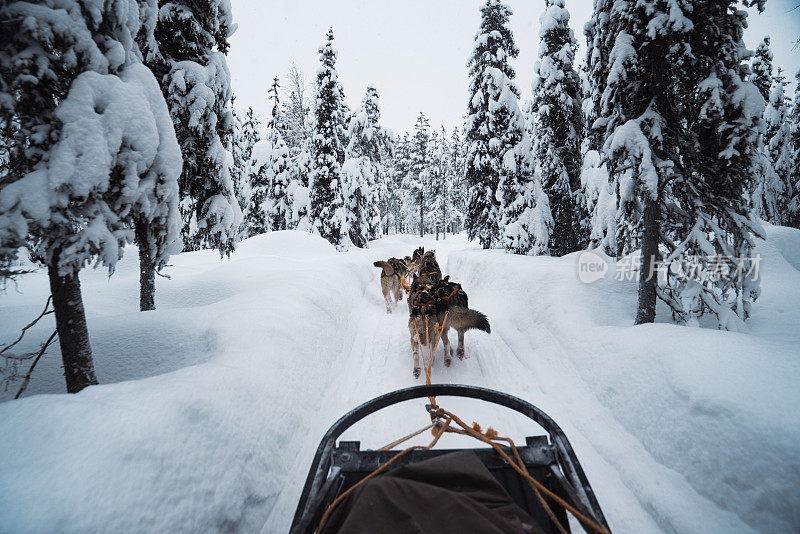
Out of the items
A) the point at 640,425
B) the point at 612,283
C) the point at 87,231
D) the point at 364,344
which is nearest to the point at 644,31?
the point at 612,283

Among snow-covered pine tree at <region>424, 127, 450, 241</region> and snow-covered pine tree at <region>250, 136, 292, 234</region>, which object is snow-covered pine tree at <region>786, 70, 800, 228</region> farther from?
snow-covered pine tree at <region>250, 136, 292, 234</region>

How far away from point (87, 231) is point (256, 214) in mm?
24042

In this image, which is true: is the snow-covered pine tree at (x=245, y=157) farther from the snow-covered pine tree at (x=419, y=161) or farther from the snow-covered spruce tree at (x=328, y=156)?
the snow-covered pine tree at (x=419, y=161)

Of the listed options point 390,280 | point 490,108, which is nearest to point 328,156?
point 490,108

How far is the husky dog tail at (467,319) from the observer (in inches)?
182

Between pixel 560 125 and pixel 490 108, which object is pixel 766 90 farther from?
pixel 490 108

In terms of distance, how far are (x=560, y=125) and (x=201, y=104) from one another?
13103 millimetres

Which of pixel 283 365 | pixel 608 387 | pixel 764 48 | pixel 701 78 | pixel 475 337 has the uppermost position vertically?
pixel 764 48

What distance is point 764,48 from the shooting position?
17828 millimetres

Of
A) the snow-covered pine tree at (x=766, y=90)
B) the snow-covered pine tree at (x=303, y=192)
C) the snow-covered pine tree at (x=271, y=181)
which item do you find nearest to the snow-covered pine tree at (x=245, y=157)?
the snow-covered pine tree at (x=271, y=181)

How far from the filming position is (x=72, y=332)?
2807 mm

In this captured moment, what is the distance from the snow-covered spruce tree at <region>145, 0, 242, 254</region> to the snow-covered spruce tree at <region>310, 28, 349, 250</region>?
39.3 ft

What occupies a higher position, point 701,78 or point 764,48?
point 764,48

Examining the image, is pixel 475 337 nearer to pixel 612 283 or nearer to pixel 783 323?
pixel 612 283
